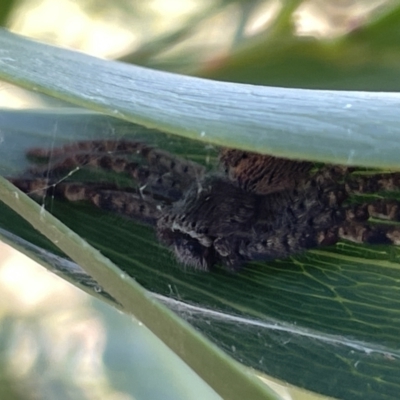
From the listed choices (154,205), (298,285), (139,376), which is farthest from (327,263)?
(139,376)

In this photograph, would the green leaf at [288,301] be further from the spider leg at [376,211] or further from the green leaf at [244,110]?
the green leaf at [244,110]

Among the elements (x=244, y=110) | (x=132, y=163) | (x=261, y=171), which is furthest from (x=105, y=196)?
(x=244, y=110)

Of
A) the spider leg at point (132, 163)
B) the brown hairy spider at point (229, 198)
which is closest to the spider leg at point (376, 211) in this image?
the brown hairy spider at point (229, 198)

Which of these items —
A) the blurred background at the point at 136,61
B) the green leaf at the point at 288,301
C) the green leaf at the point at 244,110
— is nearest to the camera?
the green leaf at the point at 244,110

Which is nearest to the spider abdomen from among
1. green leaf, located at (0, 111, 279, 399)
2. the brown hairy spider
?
the brown hairy spider

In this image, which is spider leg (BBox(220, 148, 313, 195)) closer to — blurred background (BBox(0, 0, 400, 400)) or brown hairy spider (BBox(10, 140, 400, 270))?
brown hairy spider (BBox(10, 140, 400, 270))

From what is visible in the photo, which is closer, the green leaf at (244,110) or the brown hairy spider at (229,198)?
the green leaf at (244,110)

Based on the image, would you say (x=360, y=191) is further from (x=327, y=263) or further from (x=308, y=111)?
(x=308, y=111)
